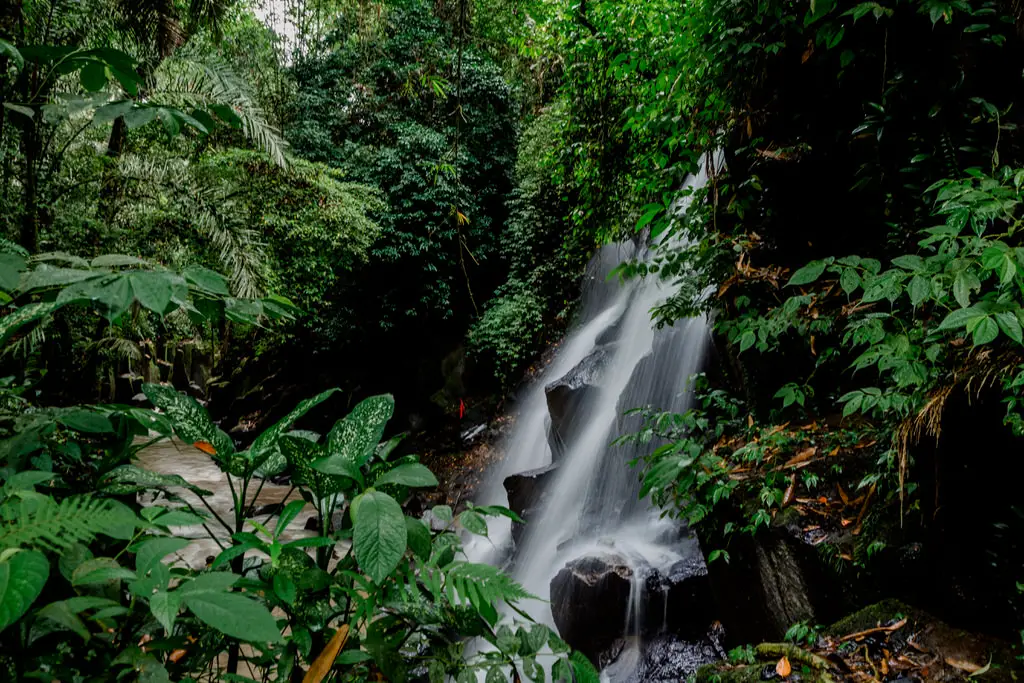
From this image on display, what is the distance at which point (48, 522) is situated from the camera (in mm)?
713

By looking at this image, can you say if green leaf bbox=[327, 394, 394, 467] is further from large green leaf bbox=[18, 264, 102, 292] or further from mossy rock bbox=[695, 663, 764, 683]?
mossy rock bbox=[695, 663, 764, 683]

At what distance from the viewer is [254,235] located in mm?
7312

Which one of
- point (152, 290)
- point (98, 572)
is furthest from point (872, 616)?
Answer: point (152, 290)

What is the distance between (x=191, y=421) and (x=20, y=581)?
405 mm

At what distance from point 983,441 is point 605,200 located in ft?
14.6

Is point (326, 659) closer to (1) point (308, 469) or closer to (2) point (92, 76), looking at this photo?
(1) point (308, 469)

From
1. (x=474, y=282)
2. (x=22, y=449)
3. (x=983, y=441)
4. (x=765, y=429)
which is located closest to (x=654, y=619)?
(x=765, y=429)

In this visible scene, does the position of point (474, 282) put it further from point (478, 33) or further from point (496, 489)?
point (478, 33)

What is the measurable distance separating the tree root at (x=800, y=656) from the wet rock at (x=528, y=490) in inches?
180

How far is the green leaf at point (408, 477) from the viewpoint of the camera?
0.95 m

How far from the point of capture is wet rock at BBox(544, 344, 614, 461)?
7.16 metres

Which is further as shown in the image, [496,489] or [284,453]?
[496,489]

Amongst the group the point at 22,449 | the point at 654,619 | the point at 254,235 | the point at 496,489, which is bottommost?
the point at 496,489

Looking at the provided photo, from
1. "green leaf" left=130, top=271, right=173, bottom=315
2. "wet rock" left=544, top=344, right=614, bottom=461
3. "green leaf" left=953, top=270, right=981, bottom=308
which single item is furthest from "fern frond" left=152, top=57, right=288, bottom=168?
"green leaf" left=953, top=270, right=981, bottom=308
